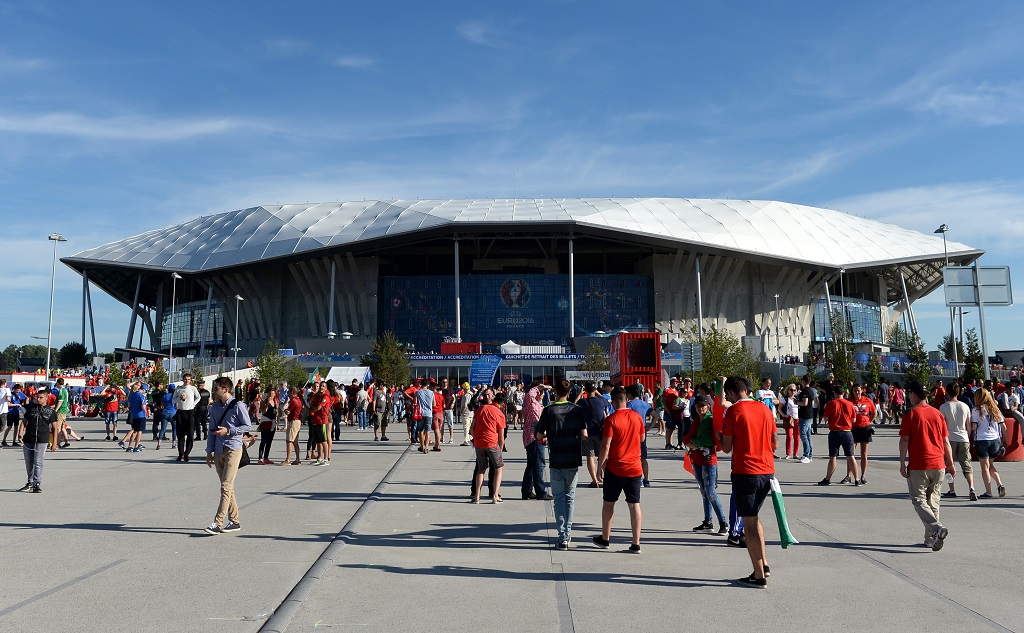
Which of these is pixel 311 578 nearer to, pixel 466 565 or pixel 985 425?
pixel 466 565

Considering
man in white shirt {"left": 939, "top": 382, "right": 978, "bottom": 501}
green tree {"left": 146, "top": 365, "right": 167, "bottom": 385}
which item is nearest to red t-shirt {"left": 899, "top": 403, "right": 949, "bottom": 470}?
man in white shirt {"left": 939, "top": 382, "right": 978, "bottom": 501}

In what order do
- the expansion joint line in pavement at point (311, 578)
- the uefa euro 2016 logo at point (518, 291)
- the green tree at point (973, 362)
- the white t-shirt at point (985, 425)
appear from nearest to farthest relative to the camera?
the expansion joint line in pavement at point (311, 578) < the white t-shirt at point (985, 425) < the green tree at point (973, 362) < the uefa euro 2016 logo at point (518, 291)

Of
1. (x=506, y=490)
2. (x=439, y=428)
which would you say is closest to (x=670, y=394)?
(x=439, y=428)

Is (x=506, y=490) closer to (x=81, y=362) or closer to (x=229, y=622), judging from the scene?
(x=229, y=622)

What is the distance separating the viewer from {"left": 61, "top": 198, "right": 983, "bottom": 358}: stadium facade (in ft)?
224

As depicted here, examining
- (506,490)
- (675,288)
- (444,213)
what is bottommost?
(506,490)

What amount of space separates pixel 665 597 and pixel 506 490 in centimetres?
662

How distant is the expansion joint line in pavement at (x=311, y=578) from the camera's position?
5.07 metres

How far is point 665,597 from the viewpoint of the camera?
5.89m

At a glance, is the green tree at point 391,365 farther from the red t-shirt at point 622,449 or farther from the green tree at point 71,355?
the green tree at point 71,355

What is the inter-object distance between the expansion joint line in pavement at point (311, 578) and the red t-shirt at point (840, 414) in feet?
23.1

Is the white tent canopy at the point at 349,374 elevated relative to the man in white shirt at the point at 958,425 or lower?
elevated

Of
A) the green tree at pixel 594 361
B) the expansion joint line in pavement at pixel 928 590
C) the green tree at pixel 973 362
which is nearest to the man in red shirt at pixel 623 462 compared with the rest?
the expansion joint line in pavement at pixel 928 590

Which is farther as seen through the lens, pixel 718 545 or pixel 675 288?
pixel 675 288
